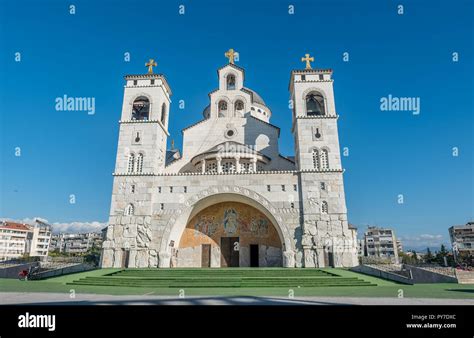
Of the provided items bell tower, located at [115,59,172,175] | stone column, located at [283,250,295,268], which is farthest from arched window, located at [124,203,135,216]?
stone column, located at [283,250,295,268]

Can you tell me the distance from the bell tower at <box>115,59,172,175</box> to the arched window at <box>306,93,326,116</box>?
1366cm

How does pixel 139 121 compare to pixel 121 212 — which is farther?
Answer: pixel 139 121

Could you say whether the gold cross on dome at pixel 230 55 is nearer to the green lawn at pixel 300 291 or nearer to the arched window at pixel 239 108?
the arched window at pixel 239 108

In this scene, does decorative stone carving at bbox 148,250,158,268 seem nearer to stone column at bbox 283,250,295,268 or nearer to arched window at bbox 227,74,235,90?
stone column at bbox 283,250,295,268

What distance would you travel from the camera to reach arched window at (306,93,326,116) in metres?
26.1

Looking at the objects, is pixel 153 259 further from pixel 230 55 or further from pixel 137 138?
pixel 230 55

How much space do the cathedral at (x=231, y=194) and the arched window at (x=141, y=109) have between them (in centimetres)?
9

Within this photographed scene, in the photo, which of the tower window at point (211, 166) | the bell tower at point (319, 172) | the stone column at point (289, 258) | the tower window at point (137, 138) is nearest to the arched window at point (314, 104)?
the bell tower at point (319, 172)

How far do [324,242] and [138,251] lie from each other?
14.2 metres

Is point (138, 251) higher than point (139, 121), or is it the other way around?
point (139, 121)

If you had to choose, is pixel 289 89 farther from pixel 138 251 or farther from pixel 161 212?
pixel 138 251
